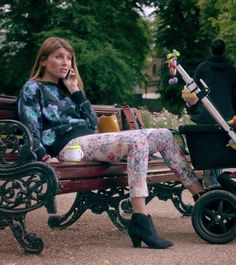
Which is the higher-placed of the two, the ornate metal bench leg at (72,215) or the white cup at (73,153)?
the white cup at (73,153)

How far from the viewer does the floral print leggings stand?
4770 mm

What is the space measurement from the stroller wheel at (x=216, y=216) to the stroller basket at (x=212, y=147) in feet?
0.65

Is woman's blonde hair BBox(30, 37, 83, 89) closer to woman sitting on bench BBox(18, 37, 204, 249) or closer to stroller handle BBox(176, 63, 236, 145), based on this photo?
woman sitting on bench BBox(18, 37, 204, 249)

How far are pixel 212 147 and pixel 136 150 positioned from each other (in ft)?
1.86

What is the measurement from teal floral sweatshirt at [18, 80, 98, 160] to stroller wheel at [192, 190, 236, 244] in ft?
3.19

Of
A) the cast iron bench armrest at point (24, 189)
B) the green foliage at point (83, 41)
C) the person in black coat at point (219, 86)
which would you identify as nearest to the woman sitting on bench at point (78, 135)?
the cast iron bench armrest at point (24, 189)

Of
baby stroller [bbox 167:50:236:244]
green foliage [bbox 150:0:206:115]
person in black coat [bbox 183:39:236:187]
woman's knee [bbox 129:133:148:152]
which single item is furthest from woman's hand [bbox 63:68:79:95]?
green foliage [bbox 150:0:206:115]

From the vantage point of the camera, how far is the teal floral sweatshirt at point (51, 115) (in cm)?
493

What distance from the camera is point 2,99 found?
4969mm

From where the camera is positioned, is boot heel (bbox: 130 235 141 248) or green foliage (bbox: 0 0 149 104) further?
green foliage (bbox: 0 0 149 104)

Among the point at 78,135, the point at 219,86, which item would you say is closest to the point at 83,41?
the point at 219,86

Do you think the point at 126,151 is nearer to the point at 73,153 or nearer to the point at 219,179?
the point at 73,153

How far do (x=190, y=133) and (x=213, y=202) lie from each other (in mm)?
487

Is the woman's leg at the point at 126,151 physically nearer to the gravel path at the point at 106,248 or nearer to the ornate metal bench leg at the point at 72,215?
the gravel path at the point at 106,248
